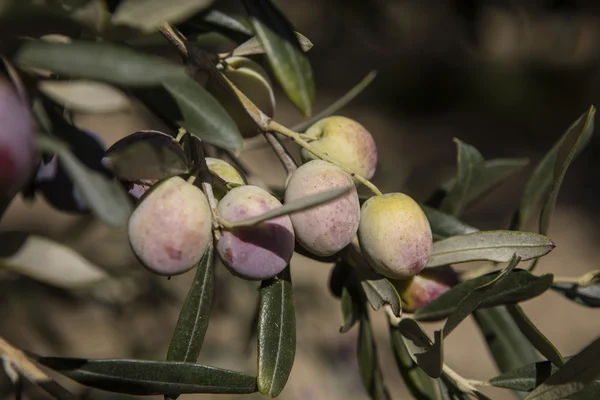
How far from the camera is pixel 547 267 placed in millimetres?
3227

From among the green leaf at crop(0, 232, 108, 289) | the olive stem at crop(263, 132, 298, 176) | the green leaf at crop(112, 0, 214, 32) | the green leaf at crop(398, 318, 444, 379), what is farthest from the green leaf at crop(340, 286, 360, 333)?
the green leaf at crop(112, 0, 214, 32)

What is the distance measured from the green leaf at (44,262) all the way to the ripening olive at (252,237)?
10 centimetres

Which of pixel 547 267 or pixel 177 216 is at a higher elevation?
pixel 177 216

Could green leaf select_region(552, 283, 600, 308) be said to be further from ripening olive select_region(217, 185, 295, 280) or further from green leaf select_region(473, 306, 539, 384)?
ripening olive select_region(217, 185, 295, 280)

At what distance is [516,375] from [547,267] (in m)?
2.72

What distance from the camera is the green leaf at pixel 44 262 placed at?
518 millimetres

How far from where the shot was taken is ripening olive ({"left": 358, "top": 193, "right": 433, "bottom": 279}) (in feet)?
1.88

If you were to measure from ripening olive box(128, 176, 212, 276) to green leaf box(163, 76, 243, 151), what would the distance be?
0.04 meters

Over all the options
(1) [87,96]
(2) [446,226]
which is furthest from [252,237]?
(2) [446,226]

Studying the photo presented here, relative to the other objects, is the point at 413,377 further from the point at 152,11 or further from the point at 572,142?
the point at 152,11

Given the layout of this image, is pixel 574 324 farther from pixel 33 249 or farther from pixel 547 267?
pixel 33 249

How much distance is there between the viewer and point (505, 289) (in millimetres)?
653

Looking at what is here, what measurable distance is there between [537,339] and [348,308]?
183 millimetres

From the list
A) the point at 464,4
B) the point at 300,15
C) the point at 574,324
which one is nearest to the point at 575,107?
the point at 574,324
